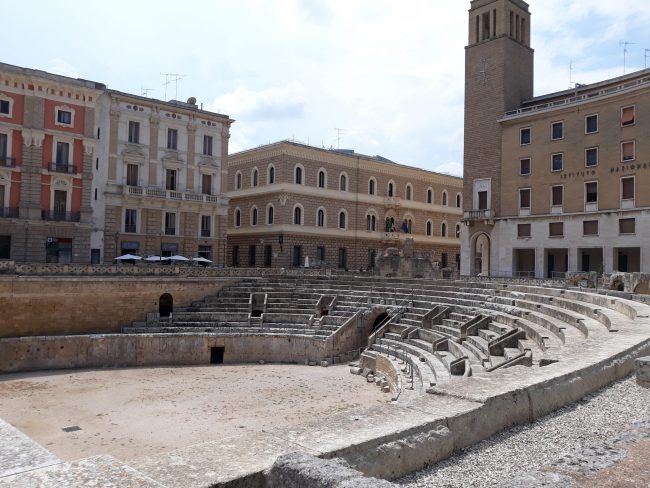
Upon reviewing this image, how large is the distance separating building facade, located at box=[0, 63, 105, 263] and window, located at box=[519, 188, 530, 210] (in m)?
31.2

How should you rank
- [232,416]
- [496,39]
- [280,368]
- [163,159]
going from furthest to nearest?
1. [496,39]
2. [163,159]
3. [280,368]
4. [232,416]

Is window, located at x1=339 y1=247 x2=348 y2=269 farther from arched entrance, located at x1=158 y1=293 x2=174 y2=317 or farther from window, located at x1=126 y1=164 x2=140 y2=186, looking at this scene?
arched entrance, located at x1=158 y1=293 x2=174 y2=317

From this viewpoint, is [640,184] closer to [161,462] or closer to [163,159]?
[163,159]

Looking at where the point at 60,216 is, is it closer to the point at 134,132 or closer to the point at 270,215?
the point at 134,132

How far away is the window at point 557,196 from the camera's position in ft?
135

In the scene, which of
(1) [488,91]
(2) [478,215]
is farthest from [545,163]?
(1) [488,91]

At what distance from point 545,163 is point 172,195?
27.7 metres

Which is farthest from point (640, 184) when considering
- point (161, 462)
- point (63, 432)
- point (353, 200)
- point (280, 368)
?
point (161, 462)

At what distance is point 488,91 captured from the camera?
45250 millimetres

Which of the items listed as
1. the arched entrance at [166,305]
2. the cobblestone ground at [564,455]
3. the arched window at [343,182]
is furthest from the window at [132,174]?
the cobblestone ground at [564,455]

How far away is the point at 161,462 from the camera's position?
15.7 feet

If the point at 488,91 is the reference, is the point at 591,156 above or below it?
below

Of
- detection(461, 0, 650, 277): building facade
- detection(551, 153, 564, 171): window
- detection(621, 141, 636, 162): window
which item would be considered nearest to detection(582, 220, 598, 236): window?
detection(461, 0, 650, 277): building facade

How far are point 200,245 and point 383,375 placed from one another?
77.9ft
